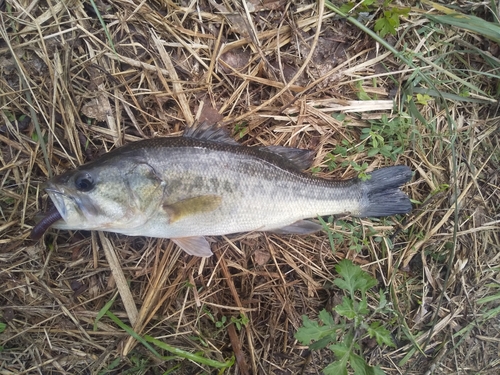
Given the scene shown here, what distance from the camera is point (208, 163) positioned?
118 inches

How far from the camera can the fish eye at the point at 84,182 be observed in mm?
2752

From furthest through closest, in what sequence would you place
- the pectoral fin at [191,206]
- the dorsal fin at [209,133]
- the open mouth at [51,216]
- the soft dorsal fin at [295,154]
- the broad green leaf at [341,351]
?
the soft dorsal fin at [295,154] < the dorsal fin at [209,133] < the pectoral fin at [191,206] < the broad green leaf at [341,351] < the open mouth at [51,216]

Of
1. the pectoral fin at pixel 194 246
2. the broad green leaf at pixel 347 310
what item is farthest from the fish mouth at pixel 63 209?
the broad green leaf at pixel 347 310

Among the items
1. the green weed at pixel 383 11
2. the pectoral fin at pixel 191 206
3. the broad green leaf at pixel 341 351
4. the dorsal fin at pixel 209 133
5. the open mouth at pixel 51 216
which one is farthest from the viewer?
the green weed at pixel 383 11

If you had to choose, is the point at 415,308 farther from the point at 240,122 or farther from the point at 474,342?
the point at 240,122

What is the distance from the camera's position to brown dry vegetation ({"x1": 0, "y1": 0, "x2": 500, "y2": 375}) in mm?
3182

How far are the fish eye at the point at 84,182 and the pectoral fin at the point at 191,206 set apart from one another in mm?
581

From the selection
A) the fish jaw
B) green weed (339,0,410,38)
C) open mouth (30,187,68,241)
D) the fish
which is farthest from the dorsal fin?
green weed (339,0,410,38)

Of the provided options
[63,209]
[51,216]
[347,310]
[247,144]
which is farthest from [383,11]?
[51,216]

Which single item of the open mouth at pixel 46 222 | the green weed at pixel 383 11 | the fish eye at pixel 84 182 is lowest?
the open mouth at pixel 46 222

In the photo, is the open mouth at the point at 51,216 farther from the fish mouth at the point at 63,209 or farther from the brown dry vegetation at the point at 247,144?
the brown dry vegetation at the point at 247,144

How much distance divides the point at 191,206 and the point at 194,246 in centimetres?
40

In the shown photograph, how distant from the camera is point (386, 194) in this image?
3422 mm

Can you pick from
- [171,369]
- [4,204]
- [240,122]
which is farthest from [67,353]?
[240,122]
